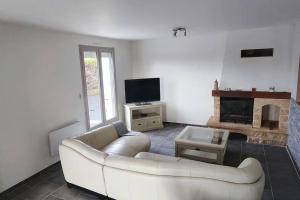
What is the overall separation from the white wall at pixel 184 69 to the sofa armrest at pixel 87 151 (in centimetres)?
347

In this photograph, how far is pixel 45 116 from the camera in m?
3.48

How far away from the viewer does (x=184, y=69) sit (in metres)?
5.40

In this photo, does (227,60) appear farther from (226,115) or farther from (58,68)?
(58,68)

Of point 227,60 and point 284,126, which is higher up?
point 227,60

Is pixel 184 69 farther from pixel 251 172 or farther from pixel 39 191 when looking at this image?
pixel 39 191

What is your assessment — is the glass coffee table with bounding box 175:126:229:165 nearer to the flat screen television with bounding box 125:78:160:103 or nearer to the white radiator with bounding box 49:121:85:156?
the flat screen television with bounding box 125:78:160:103

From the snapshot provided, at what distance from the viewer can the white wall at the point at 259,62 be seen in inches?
170

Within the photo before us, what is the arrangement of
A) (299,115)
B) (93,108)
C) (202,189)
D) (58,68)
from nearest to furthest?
(202,189) → (299,115) → (58,68) → (93,108)

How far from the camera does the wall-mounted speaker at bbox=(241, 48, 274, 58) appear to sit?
4.43 meters

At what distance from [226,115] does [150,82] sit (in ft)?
6.70

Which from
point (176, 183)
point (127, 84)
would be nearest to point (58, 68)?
point (127, 84)

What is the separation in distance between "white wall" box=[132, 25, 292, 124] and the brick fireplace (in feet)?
1.07

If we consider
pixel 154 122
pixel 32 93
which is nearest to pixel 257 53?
pixel 154 122

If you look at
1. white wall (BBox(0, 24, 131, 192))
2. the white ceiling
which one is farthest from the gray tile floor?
the white ceiling
